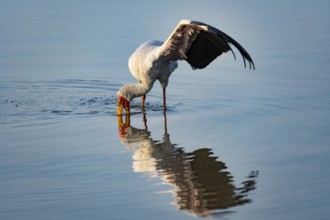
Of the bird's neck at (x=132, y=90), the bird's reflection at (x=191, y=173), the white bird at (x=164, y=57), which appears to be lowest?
the bird's reflection at (x=191, y=173)

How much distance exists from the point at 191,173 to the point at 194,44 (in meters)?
2.79

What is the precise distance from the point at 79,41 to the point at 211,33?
4414mm

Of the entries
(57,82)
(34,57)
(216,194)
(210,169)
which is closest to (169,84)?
(57,82)

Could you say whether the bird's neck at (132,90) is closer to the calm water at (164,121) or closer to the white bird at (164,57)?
the white bird at (164,57)

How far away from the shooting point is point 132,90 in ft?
35.2

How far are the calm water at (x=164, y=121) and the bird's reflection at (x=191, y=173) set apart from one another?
1 centimetres

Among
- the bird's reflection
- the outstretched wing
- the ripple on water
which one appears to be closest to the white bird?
the outstretched wing

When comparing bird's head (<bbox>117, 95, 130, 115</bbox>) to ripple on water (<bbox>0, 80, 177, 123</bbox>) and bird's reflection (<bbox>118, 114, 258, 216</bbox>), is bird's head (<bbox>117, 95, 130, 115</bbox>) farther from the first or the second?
bird's reflection (<bbox>118, 114, 258, 216</bbox>)

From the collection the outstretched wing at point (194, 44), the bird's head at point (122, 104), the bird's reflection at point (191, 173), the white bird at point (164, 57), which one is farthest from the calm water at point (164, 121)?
the outstretched wing at point (194, 44)

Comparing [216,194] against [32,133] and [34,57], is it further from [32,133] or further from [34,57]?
[34,57]

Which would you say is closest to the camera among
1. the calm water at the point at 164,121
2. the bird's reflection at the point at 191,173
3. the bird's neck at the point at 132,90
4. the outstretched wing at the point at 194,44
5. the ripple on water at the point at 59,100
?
the bird's reflection at the point at 191,173

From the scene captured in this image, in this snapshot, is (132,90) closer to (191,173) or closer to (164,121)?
(164,121)

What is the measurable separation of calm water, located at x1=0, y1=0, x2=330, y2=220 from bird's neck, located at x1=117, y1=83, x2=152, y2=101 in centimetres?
21

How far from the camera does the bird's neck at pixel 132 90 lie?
35.1 feet
